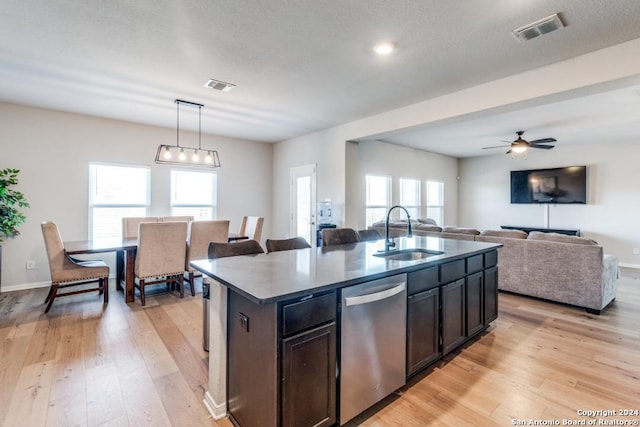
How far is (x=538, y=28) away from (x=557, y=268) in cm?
283

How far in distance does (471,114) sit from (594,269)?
7.40 feet

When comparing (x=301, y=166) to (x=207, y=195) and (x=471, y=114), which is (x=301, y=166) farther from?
(x=471, y=114)

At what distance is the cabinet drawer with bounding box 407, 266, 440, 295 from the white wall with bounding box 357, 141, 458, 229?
343 centimetres

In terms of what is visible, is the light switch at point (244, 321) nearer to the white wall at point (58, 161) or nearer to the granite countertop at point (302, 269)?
the granite countertop at point (302, 269)

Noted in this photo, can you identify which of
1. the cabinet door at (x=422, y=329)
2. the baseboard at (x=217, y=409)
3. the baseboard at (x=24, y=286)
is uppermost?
the cabinet door at (x=422, y=329)

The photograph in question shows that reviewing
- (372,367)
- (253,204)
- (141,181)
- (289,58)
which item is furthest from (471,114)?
(141,181)

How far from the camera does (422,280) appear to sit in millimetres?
2178

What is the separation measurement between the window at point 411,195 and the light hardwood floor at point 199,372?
406 centimetres

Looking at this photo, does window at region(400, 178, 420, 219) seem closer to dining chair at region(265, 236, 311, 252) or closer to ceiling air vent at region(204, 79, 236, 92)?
ceiling air vent at region(204, 79, 236, 92)

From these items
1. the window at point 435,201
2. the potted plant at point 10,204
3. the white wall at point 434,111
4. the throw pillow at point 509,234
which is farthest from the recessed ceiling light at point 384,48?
the window at point 435,201

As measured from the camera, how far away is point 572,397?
204cm

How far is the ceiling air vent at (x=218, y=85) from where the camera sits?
3463 mm

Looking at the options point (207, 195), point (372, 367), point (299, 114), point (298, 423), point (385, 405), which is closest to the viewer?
point (298, 423)

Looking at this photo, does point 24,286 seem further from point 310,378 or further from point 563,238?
point 563,238
